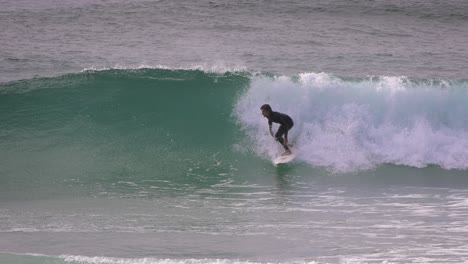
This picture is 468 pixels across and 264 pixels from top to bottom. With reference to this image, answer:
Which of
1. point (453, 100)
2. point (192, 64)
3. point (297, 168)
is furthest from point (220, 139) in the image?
point (453, 100)

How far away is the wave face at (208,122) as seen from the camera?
1516 centimetres

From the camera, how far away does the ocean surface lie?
408 inches

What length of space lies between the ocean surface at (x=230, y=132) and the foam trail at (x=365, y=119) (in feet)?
0.13

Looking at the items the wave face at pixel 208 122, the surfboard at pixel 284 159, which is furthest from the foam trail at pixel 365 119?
the surfboard at pixel 284 159

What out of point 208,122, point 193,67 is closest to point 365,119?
point 208,122

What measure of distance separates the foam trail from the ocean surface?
0.13 ft

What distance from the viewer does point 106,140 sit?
16.3 m

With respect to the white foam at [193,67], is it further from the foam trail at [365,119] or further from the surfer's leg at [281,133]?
the surfer's leg at [281,133]

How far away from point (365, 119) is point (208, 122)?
3.48 meters

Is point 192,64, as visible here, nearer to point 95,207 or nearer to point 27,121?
point 27,121

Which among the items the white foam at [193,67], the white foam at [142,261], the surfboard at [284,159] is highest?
the white foam at [193,67]

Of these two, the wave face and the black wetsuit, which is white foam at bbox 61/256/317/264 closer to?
the wave face

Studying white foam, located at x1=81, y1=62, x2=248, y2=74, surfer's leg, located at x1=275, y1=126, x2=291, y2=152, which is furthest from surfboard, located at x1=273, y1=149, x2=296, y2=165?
white foam, located at x1=81, y1=62, x2=248, y2=74

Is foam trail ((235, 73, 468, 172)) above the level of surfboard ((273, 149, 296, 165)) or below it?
above
